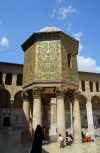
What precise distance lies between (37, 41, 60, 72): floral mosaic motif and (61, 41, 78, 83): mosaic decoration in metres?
0.49

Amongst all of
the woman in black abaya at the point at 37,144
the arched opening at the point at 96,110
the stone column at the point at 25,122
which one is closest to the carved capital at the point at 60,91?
the stone column at the point at 25,122

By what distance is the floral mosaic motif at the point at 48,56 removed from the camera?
30.6ft

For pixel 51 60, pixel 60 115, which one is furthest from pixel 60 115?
pixel 51 60

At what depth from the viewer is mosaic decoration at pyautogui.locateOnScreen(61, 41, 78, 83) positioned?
31.0 feet

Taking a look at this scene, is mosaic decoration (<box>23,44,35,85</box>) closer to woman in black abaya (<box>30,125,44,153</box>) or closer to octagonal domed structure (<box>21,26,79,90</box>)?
octagonal domed structure (<box>21,26,79,90</box>)

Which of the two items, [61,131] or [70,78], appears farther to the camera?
[70,78]

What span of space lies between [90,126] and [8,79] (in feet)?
50.0

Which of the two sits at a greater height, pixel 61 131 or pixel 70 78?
pixel 70 78

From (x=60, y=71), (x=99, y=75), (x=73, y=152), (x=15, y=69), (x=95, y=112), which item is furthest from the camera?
Answer: (x=95, y=112)

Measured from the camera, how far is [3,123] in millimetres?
22906

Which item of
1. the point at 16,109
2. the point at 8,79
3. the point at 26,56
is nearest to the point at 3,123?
the point at 16,109

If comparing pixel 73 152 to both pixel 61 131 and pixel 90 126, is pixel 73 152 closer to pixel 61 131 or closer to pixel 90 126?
pixel 61 131

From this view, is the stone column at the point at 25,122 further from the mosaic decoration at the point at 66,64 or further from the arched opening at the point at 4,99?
the arched opening at the point at 4,99

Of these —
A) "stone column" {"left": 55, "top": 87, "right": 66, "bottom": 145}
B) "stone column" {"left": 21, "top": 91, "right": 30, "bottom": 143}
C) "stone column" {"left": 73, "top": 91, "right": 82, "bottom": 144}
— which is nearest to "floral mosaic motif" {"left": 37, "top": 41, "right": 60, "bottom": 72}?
"stone column" {"left": 55, "top": 87, "right": 66, "bottom": 145}
